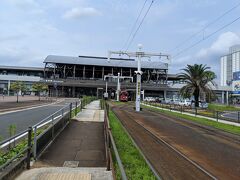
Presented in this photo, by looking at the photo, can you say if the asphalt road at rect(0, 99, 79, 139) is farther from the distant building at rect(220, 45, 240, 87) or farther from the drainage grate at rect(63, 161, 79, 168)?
the distant building at rect(220, 45, 240, 87)

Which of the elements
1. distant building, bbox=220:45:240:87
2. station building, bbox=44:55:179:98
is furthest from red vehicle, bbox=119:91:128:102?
distant building, bbox=220:45:240:87

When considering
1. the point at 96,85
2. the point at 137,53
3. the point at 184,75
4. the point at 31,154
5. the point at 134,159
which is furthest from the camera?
the point at 96,85

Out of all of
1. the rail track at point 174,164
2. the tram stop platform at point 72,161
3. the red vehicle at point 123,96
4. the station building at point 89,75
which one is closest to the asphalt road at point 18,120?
the tram stop platform at point 72,161

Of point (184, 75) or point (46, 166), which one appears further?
point (184, 75)

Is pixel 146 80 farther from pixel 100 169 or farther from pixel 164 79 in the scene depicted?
pixel 100 169

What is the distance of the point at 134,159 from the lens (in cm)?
1126

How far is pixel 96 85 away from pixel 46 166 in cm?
11538

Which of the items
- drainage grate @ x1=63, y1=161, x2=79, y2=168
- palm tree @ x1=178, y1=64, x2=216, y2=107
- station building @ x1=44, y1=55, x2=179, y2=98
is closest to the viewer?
drainage grate @ x1=63, y1=161, x2=79, y2=168

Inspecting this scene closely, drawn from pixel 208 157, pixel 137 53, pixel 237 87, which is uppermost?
pixel 137 53

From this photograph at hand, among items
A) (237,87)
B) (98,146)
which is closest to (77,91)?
(237,87)

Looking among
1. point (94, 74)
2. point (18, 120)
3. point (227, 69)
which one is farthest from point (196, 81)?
point (94, 74)

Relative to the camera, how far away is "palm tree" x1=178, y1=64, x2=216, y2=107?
55.8 meters

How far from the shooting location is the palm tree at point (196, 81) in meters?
55.8

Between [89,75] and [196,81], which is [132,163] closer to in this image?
[196,81]
